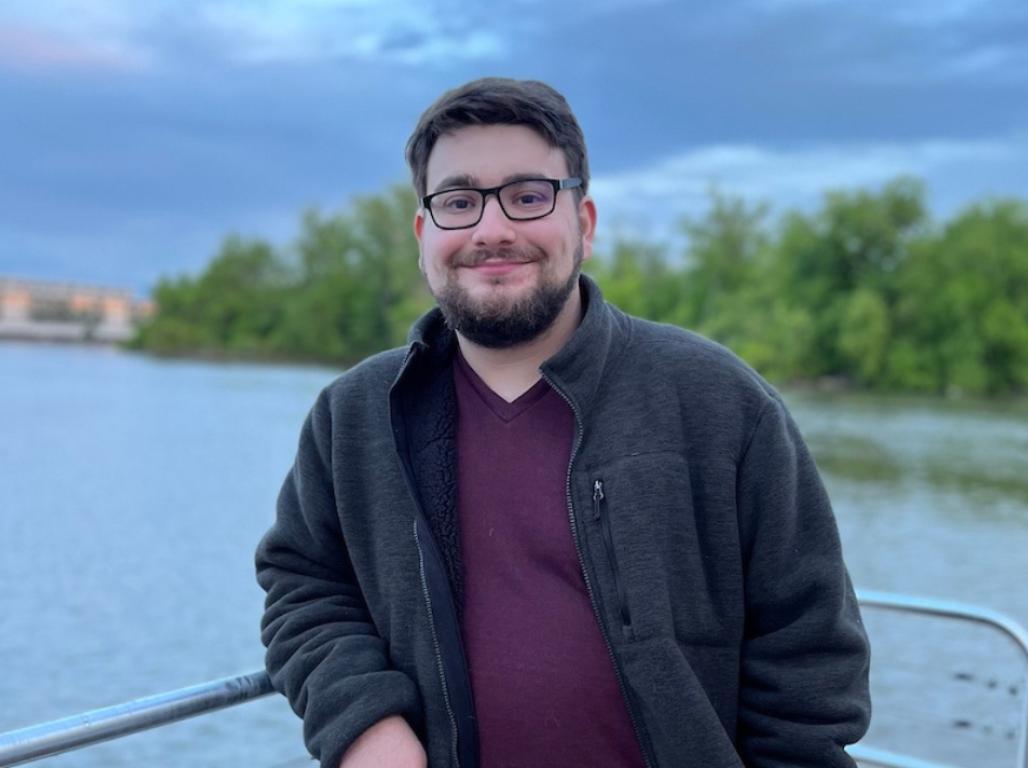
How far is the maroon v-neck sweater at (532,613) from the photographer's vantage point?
1.91m

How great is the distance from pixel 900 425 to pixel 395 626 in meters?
39.2

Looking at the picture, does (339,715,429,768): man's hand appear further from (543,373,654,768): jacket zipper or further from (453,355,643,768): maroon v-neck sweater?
(543,373,654,768): jacket zipper

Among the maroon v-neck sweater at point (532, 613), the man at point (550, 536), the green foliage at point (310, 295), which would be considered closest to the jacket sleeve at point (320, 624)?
the man at point (550, 536)

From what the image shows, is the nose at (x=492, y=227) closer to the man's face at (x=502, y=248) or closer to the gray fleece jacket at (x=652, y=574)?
the man's face at (x=502, y=248)

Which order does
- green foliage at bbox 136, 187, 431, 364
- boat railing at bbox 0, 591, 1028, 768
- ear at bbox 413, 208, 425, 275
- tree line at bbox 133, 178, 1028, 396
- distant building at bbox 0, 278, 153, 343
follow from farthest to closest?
distant building at bbox 0, 278, 153, 343 < green foliage at bbox 136, 187, 431, 364 < tree line at bbox 133, 178, 1028, 396 < ear at bbox 413, 208, 425, 275 < boat railing at bbox 0, 591, 1028, 768

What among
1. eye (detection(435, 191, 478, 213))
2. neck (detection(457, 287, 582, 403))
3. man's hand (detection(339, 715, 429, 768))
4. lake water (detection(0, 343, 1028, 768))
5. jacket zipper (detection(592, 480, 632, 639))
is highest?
eye (detection(435, 191, 478, 213))

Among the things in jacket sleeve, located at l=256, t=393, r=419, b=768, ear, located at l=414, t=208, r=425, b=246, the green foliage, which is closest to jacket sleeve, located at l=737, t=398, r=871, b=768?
A: jacket sleeve, located at l=256, t=393, r=419, b=768

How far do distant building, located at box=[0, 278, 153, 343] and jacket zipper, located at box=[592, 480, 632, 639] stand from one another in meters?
98.8

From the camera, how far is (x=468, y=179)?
6.55 ft

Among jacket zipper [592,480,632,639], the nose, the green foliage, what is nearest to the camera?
jacket zipper [592,480,632,639]

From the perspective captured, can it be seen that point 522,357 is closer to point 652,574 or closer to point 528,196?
point 528,196

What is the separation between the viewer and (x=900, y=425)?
38812mm

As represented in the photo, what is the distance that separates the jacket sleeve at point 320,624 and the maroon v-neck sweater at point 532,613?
172 mm

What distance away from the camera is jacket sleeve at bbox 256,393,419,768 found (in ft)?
6.42
